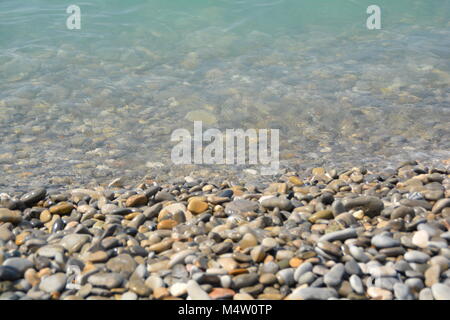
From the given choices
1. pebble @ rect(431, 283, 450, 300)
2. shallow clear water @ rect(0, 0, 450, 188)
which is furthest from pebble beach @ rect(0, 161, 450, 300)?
shallow clear water @ rect(0, 0, 450, 188)

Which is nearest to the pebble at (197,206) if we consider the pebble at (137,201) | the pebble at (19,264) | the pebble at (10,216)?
the pebble at (137,201)

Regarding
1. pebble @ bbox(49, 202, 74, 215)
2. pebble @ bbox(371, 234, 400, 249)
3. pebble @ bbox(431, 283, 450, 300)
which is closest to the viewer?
pebble @ bbox(431, 283, 450, 300)

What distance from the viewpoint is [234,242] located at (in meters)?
3.25

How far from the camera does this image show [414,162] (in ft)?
16.0

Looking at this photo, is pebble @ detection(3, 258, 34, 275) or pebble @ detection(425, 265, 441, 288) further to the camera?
pebble @ detection(3, 258, 34, 275)

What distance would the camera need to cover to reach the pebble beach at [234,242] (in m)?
2.74

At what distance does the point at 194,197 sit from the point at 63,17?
9006 millimetres

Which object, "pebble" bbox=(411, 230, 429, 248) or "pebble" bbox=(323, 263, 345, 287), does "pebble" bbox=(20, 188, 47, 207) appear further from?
"pebble" bbox=(411, 230, 429, 248)

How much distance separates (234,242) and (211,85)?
14.9 feet

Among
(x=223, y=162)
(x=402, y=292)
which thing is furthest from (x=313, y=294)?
(x=223, y=162)

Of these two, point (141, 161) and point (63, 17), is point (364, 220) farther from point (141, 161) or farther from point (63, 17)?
point (63, 17)

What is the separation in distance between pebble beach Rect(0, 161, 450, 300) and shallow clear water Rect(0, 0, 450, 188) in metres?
0.99

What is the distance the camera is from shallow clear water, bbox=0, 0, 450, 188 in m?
5.43

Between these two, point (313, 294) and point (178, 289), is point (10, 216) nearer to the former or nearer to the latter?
point (178, 289)
